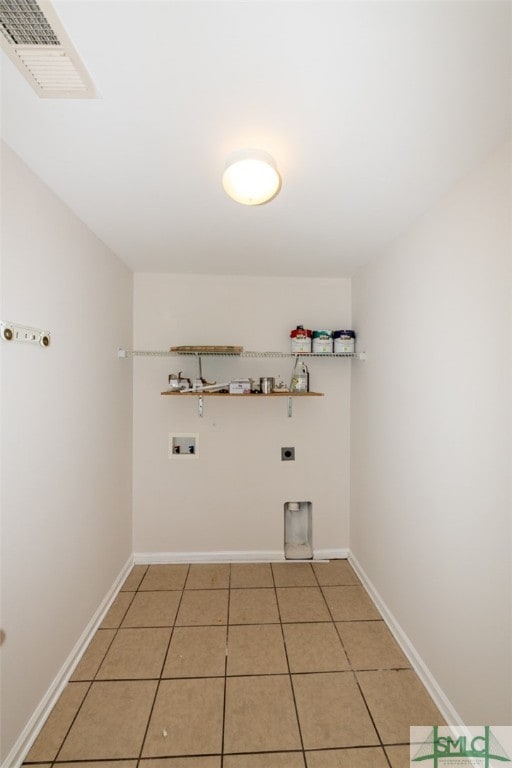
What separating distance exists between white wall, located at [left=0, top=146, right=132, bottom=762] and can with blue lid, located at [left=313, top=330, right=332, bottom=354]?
4.97 ft

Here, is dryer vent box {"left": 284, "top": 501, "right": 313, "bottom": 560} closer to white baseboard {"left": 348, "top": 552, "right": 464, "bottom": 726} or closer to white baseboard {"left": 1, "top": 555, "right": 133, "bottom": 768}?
white baseboard {"left": 348, "top": 552, "right": 464, "bottom": 726}

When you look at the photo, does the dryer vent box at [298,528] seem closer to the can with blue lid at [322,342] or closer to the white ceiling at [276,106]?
the can with blue lid at [322,342]

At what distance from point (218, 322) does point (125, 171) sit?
150cm

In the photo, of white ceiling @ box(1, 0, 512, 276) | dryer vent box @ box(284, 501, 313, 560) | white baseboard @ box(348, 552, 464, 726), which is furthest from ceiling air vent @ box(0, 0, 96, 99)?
dryer vent box @ box(284, 501, 313, 560)

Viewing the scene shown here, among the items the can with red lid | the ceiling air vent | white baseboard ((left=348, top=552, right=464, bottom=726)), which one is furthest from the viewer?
the can with red lid

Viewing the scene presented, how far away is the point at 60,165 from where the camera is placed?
138 centimetres

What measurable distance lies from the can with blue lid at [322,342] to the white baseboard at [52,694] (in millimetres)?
2294

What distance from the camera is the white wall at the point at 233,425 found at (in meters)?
2.83

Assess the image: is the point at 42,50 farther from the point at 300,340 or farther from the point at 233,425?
the point at 233,425

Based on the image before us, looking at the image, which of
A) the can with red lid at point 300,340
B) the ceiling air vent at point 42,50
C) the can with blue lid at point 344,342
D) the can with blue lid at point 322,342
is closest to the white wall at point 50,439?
the ceiling air vent at point 42,50

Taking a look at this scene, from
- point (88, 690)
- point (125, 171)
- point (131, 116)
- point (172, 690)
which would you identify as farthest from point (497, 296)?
point (88, 690)

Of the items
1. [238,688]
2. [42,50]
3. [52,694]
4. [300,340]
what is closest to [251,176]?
[42,50]

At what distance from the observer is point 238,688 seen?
168 cm

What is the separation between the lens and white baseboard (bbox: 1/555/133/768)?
4.44 feet
